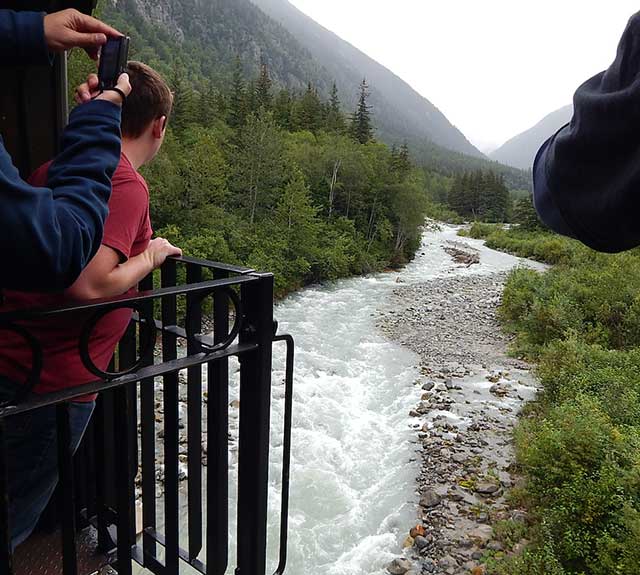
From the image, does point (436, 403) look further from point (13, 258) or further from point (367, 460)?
point (13, 258)

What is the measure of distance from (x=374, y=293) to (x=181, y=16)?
121 meters

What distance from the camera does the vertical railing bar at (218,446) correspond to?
1.82 meters

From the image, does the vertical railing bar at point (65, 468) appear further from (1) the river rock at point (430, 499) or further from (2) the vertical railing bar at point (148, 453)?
(1) the river rock at point (430, 499)

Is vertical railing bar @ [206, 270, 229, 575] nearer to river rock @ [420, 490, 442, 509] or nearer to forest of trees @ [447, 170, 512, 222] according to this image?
river rock @ [420, 490, 442, 509]

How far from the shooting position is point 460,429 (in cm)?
912

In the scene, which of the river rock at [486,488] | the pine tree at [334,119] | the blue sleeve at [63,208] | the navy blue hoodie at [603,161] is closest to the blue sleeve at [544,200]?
the navy blue hoodie at [603,161]

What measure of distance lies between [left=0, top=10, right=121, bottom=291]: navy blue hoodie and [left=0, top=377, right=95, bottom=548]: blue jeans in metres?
0.61

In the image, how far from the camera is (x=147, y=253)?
1.72 metres

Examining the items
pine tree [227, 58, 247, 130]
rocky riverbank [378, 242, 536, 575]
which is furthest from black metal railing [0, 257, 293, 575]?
pine tree [227, 58, 247, 130]

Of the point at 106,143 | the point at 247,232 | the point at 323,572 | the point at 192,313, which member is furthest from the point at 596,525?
the point at 247,232

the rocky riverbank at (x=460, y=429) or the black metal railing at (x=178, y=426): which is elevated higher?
the black metal railing at (x=178, y=426)

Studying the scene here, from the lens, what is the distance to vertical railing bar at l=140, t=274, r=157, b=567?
6.95 ft

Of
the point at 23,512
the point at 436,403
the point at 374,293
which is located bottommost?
the point at 374,293

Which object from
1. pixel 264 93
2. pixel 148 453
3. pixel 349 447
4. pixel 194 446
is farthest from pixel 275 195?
pixel 194 446
